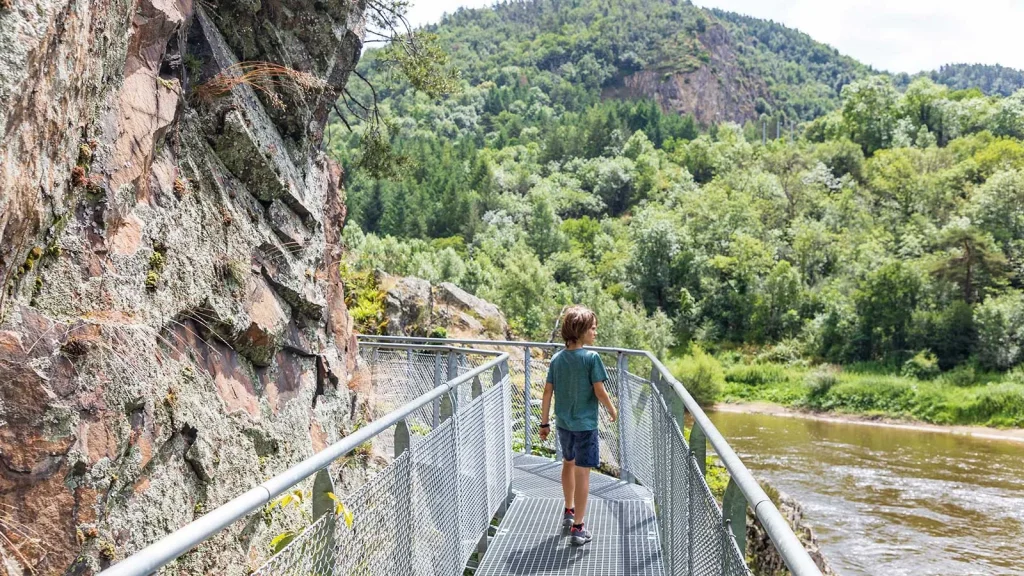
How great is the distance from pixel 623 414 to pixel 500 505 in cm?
170

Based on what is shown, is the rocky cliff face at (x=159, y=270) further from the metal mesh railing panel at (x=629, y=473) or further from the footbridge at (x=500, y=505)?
the metal mesh railing panel at (x=629, y=473)

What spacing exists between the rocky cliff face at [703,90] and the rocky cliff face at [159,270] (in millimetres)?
173205

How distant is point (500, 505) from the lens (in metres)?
6.64

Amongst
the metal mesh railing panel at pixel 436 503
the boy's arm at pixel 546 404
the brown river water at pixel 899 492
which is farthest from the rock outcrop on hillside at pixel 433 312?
the metal mesh railing panel at pixel 436 503

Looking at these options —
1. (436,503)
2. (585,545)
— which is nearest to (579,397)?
(585,545)

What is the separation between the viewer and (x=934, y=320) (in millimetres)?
46406

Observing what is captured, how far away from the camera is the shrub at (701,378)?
45250 mm

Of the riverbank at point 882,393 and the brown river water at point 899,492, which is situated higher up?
the riverbank at point 882,393

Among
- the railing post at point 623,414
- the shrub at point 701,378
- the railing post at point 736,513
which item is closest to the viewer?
the railing post at point 736,513

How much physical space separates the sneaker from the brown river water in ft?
47.5

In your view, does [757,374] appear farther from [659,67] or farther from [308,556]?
[659,67]

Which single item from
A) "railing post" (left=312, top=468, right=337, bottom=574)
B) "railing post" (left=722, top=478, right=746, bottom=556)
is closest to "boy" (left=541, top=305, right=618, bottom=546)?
"railing post" (left=722, top=478, right=746, bottom=556)

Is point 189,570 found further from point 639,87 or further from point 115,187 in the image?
point 639,87

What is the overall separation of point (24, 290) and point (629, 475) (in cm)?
577
